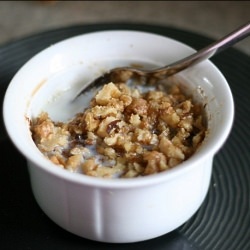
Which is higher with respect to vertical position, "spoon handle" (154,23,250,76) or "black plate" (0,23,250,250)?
"spoon handle" (154,23,250,76)

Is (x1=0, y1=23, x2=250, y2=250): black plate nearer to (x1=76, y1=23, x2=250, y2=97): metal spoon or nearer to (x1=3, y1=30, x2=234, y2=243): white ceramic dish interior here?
(x1=3, y1=30, x2=234, y2=243): white ceramic dish interior

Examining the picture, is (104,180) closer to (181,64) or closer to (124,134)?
(124,134)

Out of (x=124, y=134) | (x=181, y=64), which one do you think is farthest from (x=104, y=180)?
(x=181, y=64)

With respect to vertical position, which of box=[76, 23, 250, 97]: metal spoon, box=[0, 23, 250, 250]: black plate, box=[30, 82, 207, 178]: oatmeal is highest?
box=[76, 23, 250, 97]: metal spoon

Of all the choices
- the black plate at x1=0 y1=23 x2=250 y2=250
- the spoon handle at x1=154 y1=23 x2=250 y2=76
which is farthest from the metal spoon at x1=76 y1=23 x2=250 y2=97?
the black plate at x1=0 y1=23 x2=250 y2=250

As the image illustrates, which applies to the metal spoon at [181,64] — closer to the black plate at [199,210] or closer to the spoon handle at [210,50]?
the spoon handle at [210,50]

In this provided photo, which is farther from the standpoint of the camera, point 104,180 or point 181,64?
point 181,64

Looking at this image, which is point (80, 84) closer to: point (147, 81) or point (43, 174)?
point (147, 81)
